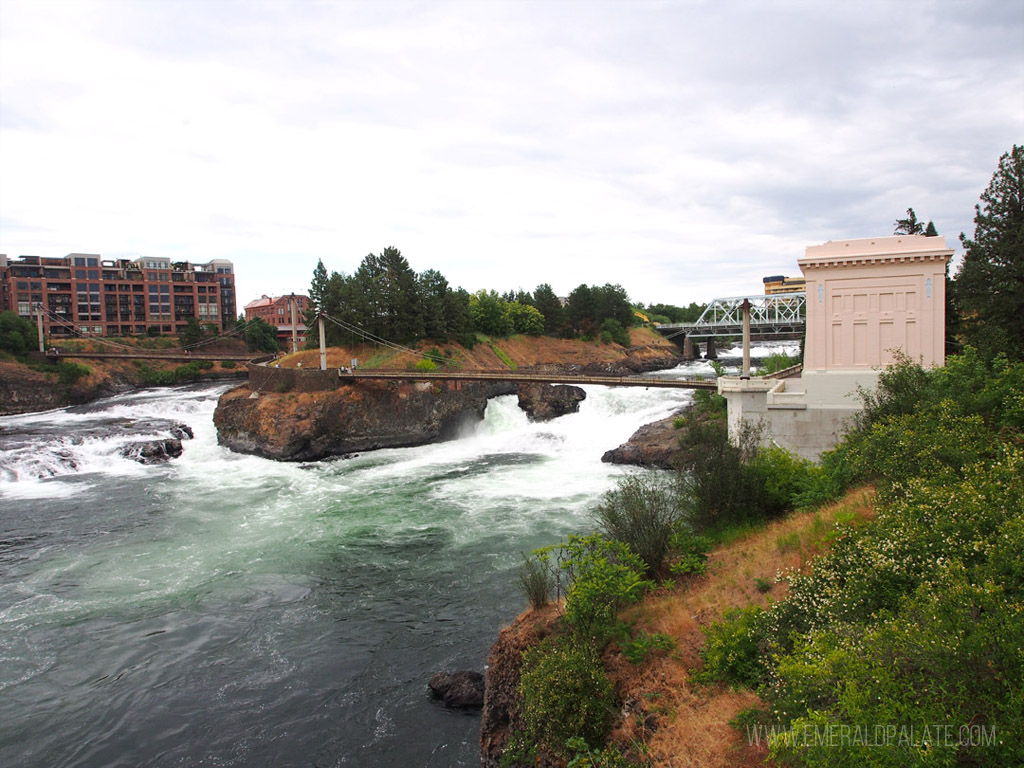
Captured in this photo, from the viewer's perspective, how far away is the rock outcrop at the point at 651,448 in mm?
32969

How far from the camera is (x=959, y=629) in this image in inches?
233

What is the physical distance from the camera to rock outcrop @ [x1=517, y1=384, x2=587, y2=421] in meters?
47.8

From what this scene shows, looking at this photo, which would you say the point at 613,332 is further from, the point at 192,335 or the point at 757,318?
the point at 192,335

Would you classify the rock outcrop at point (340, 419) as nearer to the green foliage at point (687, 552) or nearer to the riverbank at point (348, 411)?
the riverbank at point (348, 411)

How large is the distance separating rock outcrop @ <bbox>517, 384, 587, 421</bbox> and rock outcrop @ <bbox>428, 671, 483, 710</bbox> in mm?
33718

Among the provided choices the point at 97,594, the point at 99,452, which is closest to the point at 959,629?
the point at 97,594

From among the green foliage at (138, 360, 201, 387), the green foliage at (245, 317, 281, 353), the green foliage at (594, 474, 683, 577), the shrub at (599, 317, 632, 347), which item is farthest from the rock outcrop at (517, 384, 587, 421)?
the green foliage at (245, 317, 281, 353)

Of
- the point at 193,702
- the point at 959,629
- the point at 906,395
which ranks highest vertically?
the point at 906,395

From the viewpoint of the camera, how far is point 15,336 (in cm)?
6034

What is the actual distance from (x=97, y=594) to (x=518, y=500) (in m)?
15.9

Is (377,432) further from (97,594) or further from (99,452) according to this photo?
(97,594)

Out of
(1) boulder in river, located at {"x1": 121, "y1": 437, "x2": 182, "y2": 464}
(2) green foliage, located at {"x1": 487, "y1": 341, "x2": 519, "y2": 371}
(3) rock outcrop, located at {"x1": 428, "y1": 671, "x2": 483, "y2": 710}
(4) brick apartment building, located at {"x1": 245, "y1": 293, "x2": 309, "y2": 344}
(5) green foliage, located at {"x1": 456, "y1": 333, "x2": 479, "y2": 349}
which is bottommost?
(3) rock outcrop, located at {"x1": 428, "y1": 671, "x2": 483, "y2": 710}

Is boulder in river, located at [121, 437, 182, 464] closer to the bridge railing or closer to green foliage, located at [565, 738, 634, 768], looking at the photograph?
green foliage, located at [565, 738, 634, 768]

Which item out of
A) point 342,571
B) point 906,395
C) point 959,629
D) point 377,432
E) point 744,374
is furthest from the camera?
point 377,432
